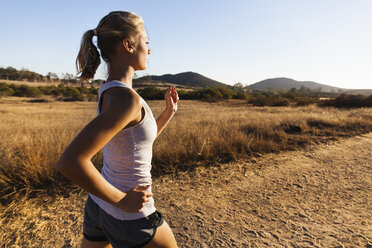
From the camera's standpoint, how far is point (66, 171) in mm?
833

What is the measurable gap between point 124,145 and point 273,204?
9.19ft

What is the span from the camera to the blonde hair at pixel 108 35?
3.61 ft

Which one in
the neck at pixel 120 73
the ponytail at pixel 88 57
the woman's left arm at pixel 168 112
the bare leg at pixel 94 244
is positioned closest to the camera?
the neck at pixel 120 73

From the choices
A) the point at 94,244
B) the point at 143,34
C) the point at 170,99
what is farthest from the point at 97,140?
the point at 170,99

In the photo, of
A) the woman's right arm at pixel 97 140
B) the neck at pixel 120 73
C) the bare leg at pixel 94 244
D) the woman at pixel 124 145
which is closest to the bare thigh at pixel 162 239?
the woman at pixel 124 145

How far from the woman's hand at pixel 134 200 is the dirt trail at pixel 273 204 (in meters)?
1.58

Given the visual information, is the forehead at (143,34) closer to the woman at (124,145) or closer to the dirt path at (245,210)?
the woman at (124,145)

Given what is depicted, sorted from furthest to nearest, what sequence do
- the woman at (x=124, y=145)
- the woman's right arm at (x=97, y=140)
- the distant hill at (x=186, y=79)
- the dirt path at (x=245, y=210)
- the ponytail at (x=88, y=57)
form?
1. the distant hill at (x=186, y=79)
2. the dirt path at (x=245, y=210)
3. the ponytail at (x=88, y=57)
4. the woman at (x=124, y=145)
5. the woman's right arm at (x=97, y=140)

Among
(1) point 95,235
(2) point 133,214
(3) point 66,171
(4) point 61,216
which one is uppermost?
(3) point 66,171

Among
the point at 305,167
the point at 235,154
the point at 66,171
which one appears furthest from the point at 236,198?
the point at 66,171

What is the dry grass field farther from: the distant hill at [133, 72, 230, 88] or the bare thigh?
the distant hill at [133, 72, 230, 88]

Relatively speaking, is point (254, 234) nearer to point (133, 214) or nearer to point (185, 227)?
point (185, 227)

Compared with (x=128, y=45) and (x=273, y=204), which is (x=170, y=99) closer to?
(x=128, y=45)

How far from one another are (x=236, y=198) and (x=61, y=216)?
92.3 inches
